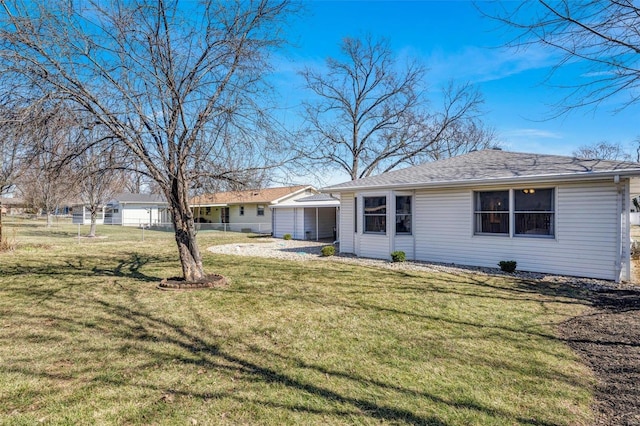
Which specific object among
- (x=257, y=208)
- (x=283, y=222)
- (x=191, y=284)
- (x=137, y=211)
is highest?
(x=257, y=208)

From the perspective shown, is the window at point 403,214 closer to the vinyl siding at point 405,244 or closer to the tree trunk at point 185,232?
the vinyl siding at point 405,244

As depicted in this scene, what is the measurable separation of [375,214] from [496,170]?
4060 mm

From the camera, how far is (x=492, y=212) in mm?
10000

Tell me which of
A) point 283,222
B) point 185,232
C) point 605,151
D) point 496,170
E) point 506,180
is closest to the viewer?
point 185,232

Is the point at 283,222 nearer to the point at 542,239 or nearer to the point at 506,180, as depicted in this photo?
the point at 506,180

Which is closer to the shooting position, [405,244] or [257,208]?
[405,244]

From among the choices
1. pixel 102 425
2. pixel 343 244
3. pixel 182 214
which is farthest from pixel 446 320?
pixel 343 244

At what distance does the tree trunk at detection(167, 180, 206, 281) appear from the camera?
277 inches

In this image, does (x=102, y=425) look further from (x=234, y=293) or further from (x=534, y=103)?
(x=534, y=103)

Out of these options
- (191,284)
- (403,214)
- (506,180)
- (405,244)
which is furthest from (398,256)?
(191,284)

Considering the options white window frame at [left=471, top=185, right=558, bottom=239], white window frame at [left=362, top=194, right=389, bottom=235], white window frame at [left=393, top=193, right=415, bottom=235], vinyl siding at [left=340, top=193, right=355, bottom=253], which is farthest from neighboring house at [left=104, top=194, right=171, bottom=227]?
white window frame at [left=471, top=185, right=558, bottom=239]

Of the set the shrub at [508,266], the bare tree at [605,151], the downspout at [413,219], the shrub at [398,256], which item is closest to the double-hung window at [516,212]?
the shrub at [508,266]

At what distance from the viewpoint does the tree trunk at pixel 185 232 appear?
7.05m

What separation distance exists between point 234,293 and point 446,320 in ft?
13.1
